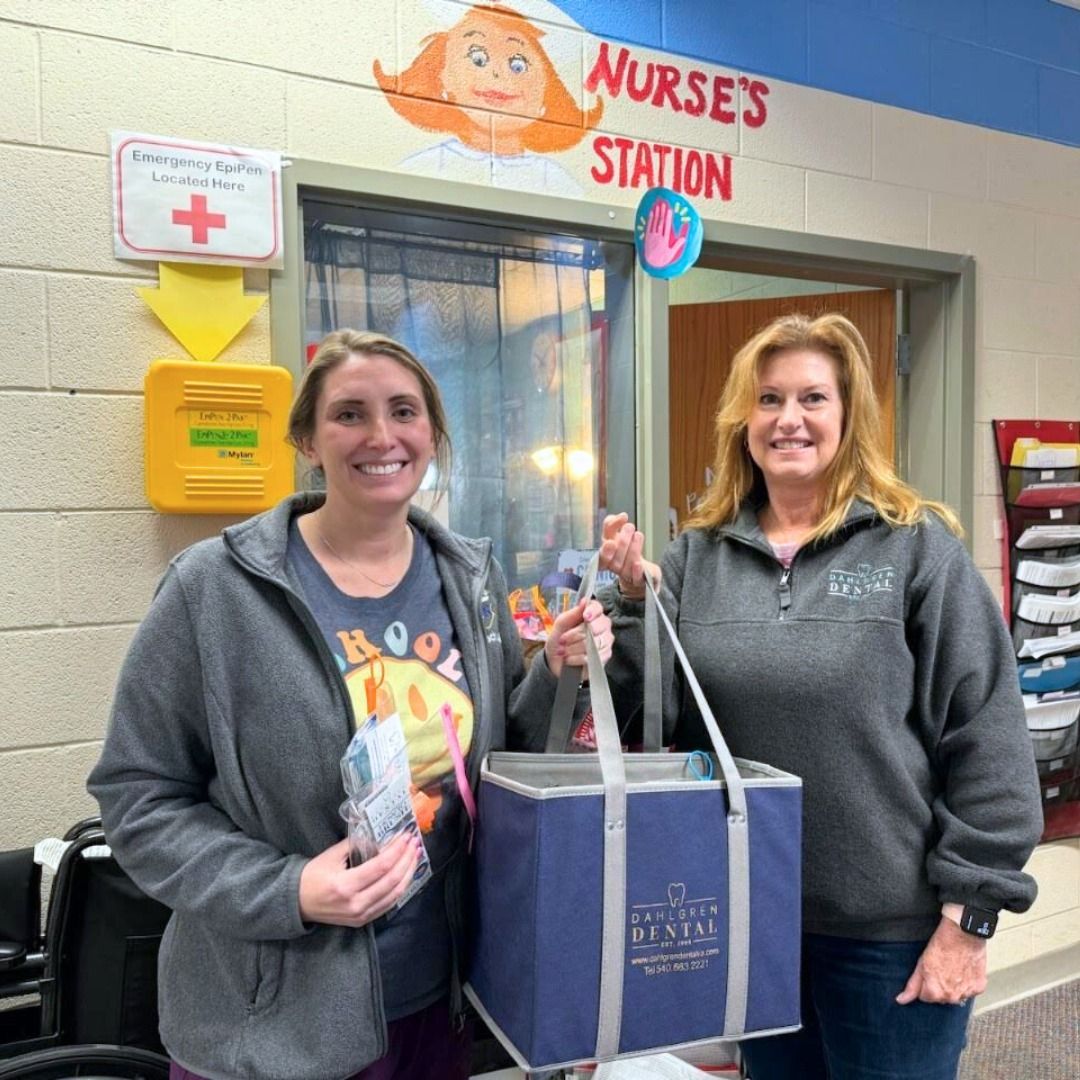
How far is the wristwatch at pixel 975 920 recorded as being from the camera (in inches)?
47.0

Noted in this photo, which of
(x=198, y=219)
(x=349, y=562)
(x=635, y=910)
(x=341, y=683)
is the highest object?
(x=198, y=219)

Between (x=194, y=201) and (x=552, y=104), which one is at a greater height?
(x=552, y=104)

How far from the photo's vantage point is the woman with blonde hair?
47.9 inches

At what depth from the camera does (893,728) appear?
1247mm

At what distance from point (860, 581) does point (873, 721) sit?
190 mm

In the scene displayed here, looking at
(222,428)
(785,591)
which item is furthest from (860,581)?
(222,428)

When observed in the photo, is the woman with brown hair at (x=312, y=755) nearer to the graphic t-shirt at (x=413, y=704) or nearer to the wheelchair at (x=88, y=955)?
the graphic t-shirt at (x=413, y=704)

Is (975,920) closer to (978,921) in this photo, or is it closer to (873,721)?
(978,921)

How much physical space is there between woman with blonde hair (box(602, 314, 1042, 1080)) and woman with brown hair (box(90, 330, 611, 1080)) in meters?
0.26

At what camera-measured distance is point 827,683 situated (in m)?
1.24

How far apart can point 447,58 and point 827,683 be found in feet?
4.82

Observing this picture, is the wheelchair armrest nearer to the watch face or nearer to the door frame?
the door frame

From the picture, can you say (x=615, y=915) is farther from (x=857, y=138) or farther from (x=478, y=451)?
(x=857, y=138)

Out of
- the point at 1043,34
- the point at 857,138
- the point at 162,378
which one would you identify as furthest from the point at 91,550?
the point at 1043,34
